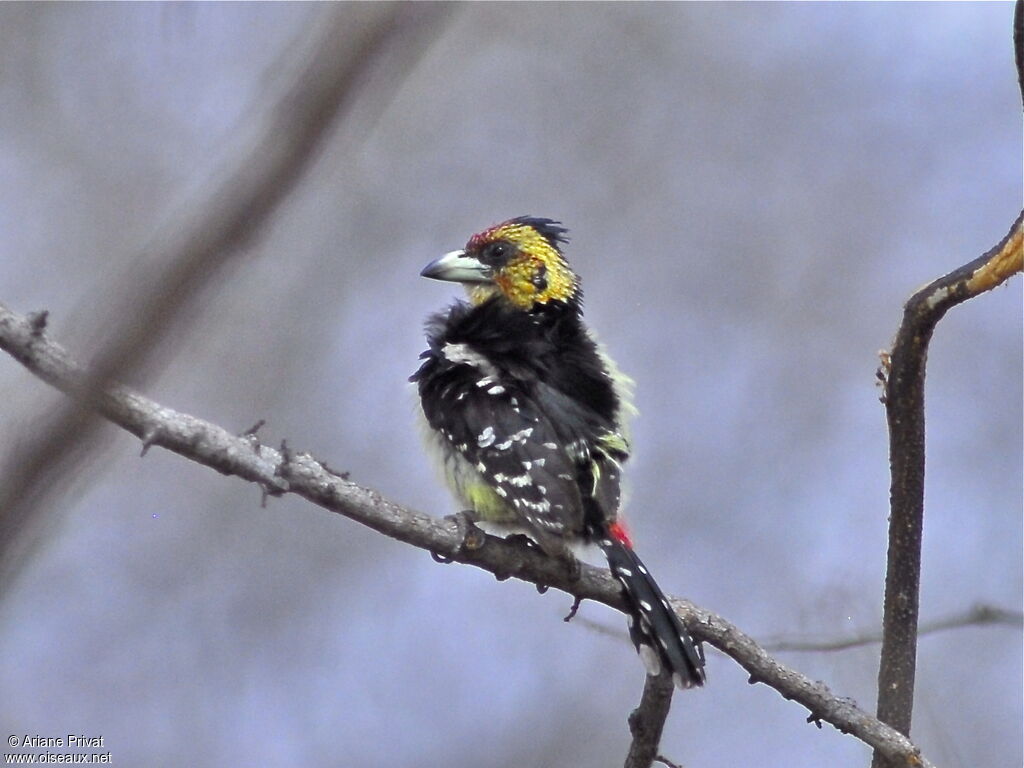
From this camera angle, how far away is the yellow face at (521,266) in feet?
14.6

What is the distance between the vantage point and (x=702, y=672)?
3.07 m

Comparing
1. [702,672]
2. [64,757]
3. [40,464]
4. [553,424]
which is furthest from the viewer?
[64,757]

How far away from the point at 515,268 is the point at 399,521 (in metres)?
1.95

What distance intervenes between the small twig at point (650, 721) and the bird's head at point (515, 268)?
5.58 ft

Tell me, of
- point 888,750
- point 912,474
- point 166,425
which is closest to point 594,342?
point 912,474

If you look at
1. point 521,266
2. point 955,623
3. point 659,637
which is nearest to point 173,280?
point 659,637

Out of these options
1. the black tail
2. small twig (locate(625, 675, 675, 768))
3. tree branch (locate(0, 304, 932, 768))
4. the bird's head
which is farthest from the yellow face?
small twig (locate(625, 675, 675, 768))

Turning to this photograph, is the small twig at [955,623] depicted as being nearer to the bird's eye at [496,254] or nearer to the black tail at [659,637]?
the black tail at [659,637]

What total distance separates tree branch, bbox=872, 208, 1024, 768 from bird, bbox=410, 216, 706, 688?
20.6 inches

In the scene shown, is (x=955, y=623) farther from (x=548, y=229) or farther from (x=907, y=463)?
(x=548, y=229)

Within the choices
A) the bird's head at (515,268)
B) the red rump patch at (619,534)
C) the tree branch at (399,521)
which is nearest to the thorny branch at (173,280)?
the tree branch at (399,521)

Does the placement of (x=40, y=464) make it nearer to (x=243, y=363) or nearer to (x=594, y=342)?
(x=594, y=342)

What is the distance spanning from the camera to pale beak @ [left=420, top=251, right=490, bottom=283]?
4492 millimetres

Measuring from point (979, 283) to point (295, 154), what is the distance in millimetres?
2519
